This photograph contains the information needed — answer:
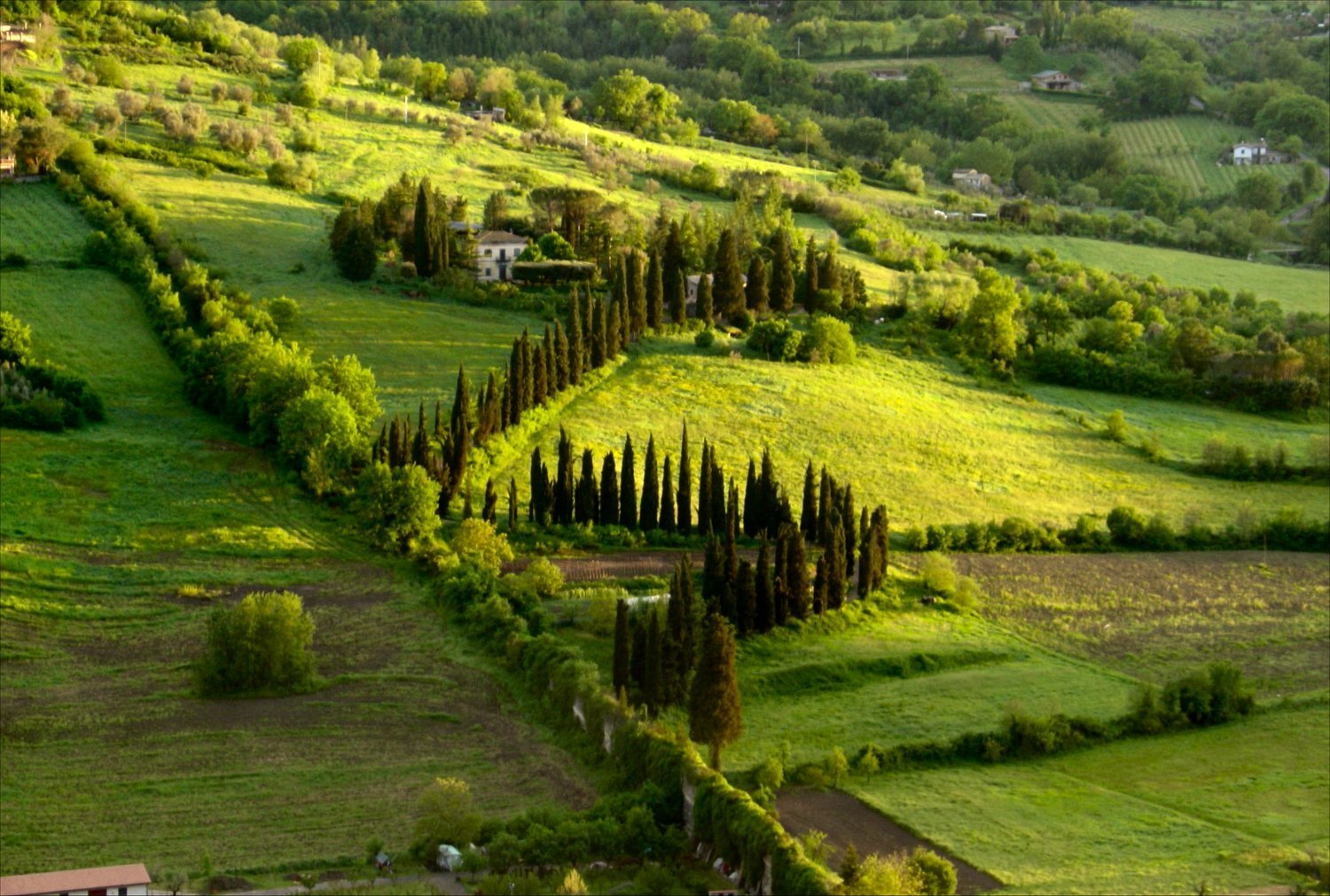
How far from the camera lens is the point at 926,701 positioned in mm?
59781

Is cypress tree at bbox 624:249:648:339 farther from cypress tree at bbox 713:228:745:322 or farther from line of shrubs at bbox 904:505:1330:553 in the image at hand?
line of shrubs at bbox 904:505:1330:553

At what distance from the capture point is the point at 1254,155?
584 ft

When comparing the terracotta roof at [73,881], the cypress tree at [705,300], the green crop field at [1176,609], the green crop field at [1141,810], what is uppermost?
the cypress tree at [705,300]

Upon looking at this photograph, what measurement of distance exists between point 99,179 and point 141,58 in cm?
2934

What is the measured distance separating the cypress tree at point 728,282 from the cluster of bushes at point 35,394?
31.8 metres

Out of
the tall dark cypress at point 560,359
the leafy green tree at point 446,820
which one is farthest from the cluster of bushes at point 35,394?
the leafy green tree at point 446,820

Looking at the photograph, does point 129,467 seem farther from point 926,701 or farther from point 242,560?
point 926,701

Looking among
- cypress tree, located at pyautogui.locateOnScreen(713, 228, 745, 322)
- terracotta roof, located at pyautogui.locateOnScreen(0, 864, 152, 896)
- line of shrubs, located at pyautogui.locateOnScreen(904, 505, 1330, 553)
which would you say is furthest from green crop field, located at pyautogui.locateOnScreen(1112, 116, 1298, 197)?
terracotta roof, located at pyautogui.locateOnScreen(0, 864, 152, 896)

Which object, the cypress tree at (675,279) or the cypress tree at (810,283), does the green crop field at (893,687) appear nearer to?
the cypress tree at (675,279)

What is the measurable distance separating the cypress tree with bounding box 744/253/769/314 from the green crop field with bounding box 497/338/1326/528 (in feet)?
21.4

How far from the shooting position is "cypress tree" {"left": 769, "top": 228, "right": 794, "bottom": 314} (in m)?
102

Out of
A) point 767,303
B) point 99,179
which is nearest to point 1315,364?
point 767,303

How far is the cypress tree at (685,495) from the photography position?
240 ft

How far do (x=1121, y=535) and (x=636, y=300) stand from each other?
2724 cm
